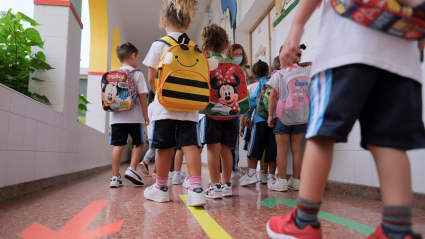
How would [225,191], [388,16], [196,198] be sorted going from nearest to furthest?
[388,16] → [196,198] → [225,191]

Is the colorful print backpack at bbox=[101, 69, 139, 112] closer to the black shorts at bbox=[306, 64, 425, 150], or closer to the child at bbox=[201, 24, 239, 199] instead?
the child at bbox=[201, 24, 239, 199]

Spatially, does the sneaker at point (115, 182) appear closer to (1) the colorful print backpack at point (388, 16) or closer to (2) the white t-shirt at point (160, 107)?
(2) the white t-shirt at point (160, 107)

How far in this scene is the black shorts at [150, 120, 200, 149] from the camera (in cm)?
206

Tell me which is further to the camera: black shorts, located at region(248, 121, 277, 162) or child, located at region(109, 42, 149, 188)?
black shorts, located at region(248, 121, 277, 162)

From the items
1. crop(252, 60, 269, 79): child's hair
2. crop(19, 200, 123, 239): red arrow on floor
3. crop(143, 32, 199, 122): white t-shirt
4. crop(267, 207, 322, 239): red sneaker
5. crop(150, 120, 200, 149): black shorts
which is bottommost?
crop(19, 200, 123, 239): red arrow on floor

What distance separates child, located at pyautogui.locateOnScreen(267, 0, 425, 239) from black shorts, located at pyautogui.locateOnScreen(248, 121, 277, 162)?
7.21 ft

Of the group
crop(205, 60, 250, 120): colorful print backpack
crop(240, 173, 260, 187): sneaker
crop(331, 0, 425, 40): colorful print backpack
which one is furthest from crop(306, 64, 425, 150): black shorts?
crop(240, 173, 260, 187): sneaker

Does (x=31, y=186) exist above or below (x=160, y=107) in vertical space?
below

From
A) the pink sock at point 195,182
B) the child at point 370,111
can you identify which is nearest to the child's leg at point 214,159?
the pink sock at point 195,182

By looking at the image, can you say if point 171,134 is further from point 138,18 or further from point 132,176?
point 138,18

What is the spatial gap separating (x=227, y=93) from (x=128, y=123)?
125 cm

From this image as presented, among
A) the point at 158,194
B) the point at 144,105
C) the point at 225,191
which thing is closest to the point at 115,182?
the point at 144,105

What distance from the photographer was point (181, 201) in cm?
216

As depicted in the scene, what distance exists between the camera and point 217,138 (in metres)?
2.31
